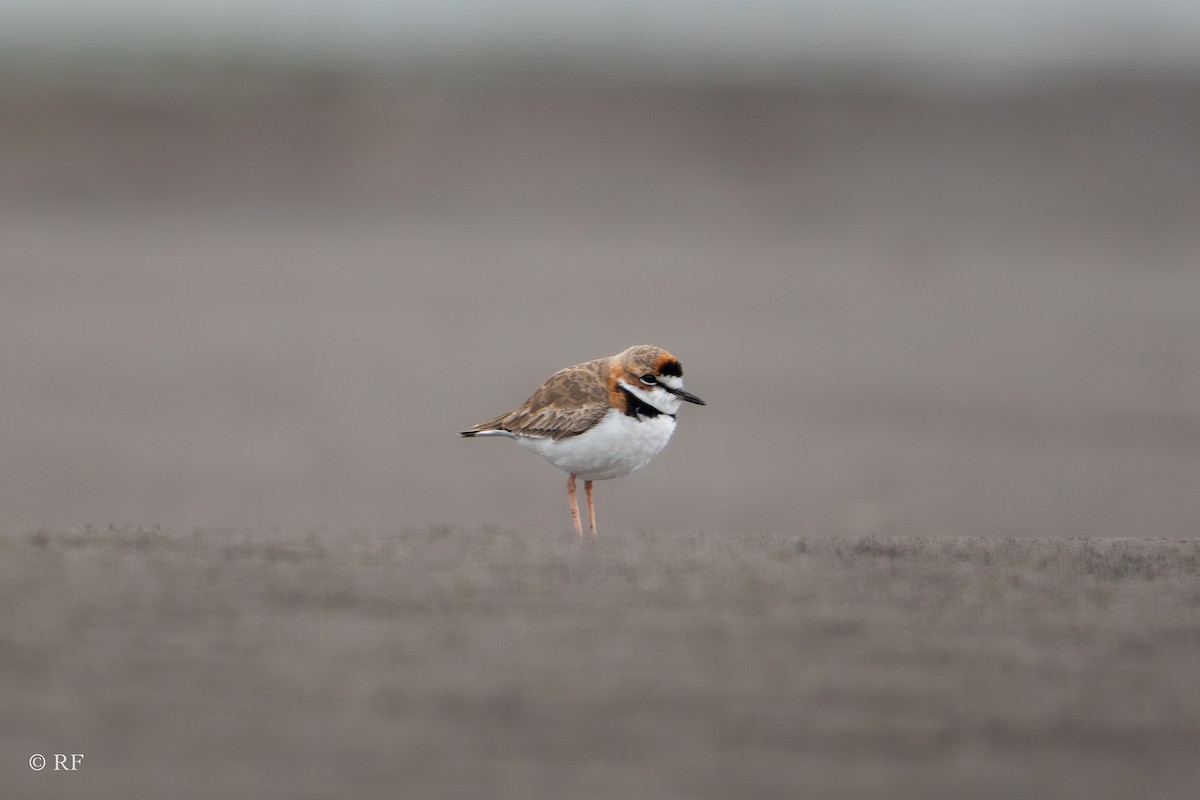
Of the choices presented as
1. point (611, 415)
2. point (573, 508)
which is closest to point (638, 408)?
point (611, 415)

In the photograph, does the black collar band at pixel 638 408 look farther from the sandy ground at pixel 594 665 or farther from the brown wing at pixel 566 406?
the sandy ground at pixel 594 665

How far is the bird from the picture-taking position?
465cm

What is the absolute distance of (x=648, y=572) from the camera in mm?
4270

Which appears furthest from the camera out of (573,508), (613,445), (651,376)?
(573,508)

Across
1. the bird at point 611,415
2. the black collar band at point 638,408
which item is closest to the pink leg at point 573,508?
the bird at point 611,415

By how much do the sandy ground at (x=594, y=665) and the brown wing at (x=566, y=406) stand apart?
387 mm

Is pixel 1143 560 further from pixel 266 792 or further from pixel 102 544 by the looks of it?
pixel 102 544

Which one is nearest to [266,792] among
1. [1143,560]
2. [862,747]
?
[862,747]

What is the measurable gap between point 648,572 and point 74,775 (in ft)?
5.90

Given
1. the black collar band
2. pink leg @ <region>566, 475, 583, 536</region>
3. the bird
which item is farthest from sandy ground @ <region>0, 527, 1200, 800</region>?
the black collar band

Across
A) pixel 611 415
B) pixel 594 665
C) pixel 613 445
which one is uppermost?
pixel 611 415

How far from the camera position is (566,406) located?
190 inches

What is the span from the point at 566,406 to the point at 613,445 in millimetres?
288

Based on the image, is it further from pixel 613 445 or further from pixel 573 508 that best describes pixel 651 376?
pixel 573 508
